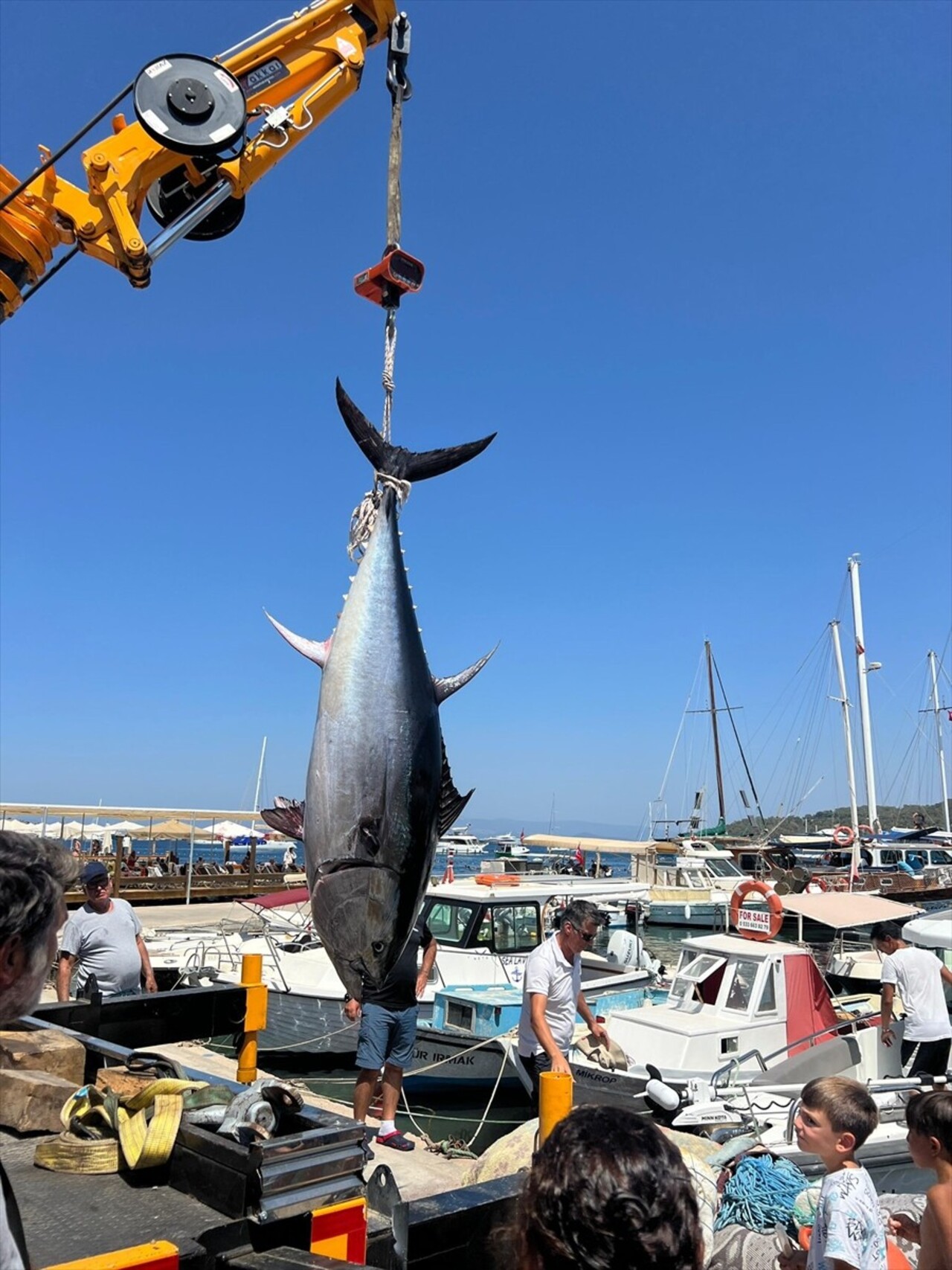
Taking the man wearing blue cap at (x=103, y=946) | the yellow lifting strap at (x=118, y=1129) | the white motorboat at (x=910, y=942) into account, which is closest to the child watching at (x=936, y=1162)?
the yellow lifting strap at (x=118, y=1129)

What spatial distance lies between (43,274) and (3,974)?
7241mm

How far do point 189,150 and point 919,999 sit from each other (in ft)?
27.4

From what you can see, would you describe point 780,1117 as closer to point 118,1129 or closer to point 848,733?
point 118,1129

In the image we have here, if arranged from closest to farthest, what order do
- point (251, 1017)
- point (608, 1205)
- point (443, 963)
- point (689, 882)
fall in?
1. point (608, 1205)
2. point (251, 1017)
3. point (443, 963)
4. point (689, 882)

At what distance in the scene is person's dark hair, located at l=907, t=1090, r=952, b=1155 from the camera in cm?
280

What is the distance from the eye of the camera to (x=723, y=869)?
3134 centimetres

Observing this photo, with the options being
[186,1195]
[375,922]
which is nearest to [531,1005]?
[375,922]

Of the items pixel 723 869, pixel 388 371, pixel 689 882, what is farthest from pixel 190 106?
pixel 723 869

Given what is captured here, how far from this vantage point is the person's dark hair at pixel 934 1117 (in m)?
2.80

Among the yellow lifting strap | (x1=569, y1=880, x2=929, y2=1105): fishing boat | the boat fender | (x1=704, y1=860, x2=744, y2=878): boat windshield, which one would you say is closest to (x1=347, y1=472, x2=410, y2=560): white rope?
the yellow lifting strap

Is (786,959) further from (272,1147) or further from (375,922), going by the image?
(272,1147)

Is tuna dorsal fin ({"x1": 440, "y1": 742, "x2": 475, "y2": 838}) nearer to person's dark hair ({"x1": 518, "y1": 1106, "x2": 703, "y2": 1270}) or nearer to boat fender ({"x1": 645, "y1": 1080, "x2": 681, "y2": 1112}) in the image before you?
person's dark hair ({"x1": 518, "y1": 1106, "x2": 703, "y2": 1270})

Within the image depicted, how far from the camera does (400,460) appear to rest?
354 centimetres

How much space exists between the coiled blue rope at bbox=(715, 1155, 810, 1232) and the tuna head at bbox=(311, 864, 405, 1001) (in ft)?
8.18
